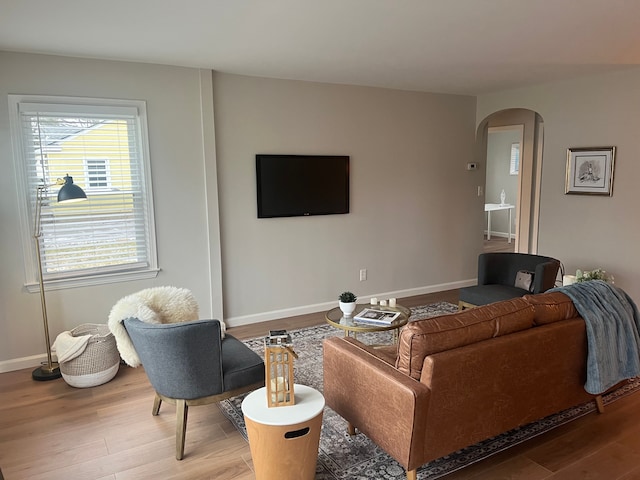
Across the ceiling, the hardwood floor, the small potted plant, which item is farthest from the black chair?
the ceiling

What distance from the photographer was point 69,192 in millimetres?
3502

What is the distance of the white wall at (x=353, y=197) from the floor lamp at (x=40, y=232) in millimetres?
1377

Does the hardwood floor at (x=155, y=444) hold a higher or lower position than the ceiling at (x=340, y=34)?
lower

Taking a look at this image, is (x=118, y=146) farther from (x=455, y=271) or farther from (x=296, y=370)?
(x=455, y=271)

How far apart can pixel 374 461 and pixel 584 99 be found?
4.40 metres

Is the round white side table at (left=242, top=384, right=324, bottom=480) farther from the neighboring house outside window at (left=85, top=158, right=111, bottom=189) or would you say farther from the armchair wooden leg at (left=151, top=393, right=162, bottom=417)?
the neighboring house outside window at (left=85, top=158, right=111, bottom=189)

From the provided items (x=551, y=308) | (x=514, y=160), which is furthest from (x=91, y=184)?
(x=514, y=160)

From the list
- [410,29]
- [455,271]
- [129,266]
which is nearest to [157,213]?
[129,266]

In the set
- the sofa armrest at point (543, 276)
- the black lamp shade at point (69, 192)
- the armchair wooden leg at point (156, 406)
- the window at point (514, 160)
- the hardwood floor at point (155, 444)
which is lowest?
the hardwood floor at point (155, 444)

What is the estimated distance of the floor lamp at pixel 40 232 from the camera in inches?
138

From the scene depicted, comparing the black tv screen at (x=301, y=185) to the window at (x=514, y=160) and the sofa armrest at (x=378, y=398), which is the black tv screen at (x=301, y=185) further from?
the window at (x=514, y=160)

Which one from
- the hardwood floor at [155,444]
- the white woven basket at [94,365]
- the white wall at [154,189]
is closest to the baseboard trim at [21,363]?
the white wall at [154,189]

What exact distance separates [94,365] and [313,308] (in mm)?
2409

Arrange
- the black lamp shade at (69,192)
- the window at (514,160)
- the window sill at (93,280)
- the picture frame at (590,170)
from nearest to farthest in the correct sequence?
the black lamp shade at (69,192) < the window sill at (93,280) < the picture frame at (590,170) < the window at (514,160)
